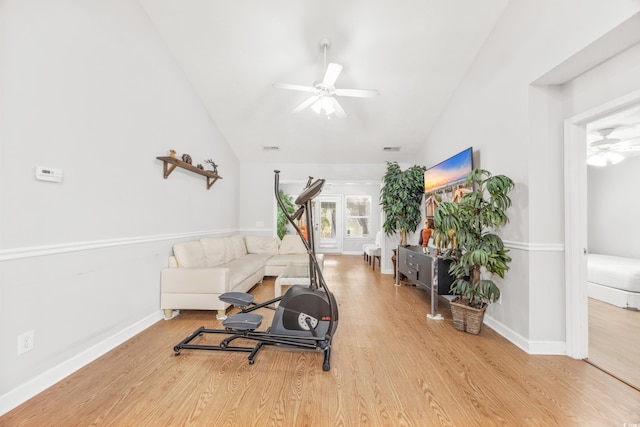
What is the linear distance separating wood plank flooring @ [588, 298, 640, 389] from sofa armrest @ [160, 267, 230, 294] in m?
3.40

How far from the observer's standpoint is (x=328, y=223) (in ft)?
30.3

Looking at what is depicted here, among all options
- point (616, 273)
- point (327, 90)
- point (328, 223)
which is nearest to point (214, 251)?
point (327, 90)

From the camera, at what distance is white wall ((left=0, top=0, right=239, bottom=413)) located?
1.64 meters

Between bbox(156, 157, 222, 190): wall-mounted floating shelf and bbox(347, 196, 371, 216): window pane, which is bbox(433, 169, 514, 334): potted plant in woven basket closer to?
bbox(156, 157, 222, 190): wall-mounted floating shelf

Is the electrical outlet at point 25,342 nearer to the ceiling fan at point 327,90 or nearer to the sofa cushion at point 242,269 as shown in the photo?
the sofa cushion at point 242,269

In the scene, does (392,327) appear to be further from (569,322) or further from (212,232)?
(212,232)

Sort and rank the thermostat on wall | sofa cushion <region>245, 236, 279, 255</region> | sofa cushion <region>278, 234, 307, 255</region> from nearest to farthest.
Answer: the thermostat on wall, sofa cushion <region>245, 236, 279, 255</region>, sofa cushion <region>278, 234, 307, 255</region>

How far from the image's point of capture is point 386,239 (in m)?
5.62

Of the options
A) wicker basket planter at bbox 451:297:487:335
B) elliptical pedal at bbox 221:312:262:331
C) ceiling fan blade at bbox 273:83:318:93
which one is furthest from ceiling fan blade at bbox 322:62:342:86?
wicker basket planter at bbox 451:297:487:335

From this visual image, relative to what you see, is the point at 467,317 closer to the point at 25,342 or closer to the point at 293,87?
the point at 293,87

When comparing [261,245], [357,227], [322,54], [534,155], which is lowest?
[261,245]

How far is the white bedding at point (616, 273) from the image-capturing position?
3146 mm

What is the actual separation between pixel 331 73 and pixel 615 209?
5275 millimetres

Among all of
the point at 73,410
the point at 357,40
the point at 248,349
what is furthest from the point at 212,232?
the point at 357,40
